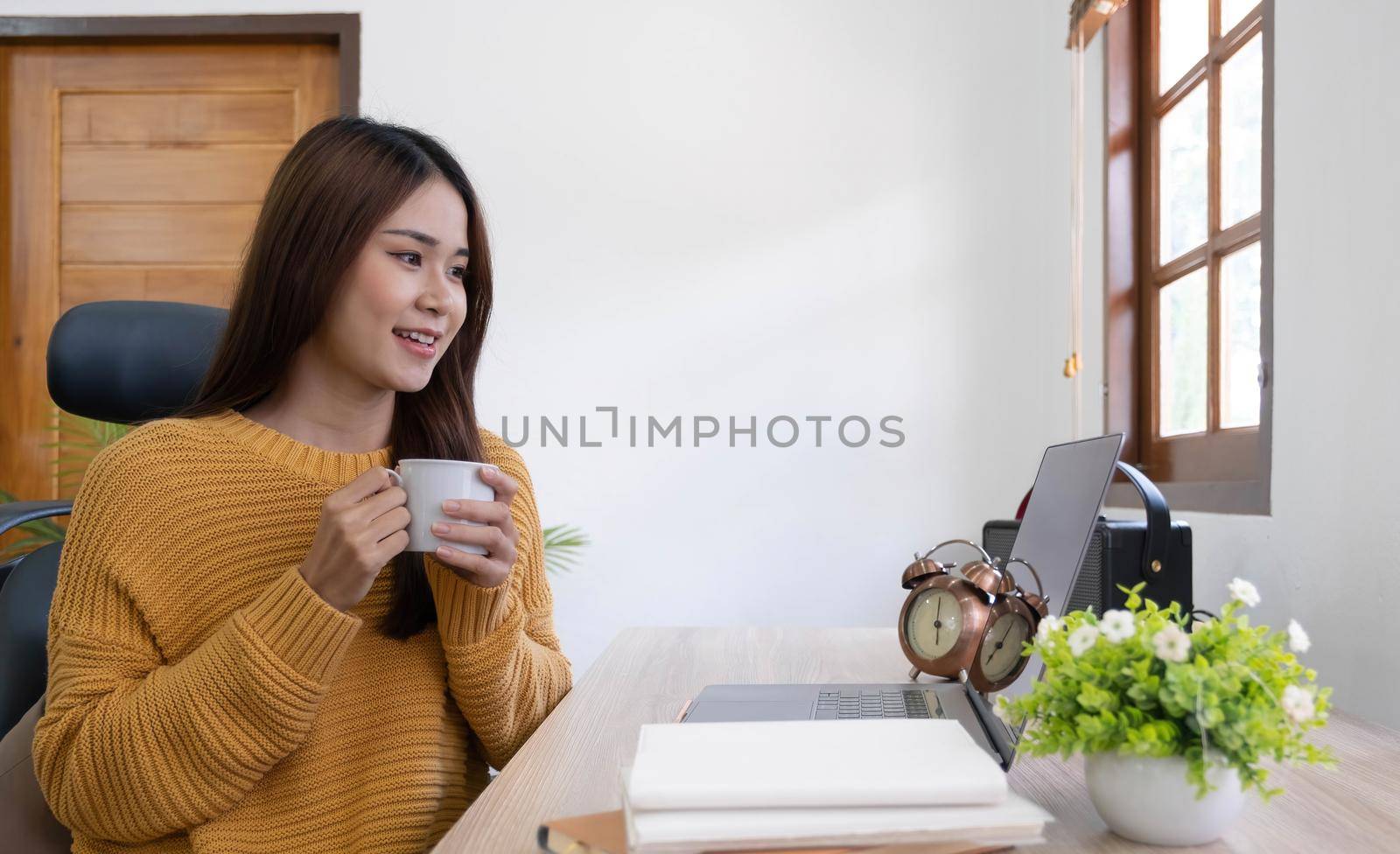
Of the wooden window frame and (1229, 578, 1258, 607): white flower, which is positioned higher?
the wooden window frame

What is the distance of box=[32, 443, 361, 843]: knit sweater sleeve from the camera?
919 millimetres

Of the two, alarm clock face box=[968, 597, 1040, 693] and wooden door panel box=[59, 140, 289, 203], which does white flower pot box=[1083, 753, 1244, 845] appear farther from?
wooden door panel box=[59, 140, 289, 203]

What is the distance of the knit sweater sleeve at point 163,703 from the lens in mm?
919

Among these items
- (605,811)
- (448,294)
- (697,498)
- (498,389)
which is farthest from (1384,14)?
(498,389)

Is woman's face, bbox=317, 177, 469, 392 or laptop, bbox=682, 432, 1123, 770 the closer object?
laptop, bbox=682, 432, 1123, 770

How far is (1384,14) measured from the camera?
3.98 feet

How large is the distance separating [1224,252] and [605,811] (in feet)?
5.51

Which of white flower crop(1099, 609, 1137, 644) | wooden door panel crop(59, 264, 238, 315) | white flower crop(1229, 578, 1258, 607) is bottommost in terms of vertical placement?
white flower crop(1099, 609, 1137, 644)

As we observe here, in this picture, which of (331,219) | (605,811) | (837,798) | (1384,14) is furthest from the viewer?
(1384,14)

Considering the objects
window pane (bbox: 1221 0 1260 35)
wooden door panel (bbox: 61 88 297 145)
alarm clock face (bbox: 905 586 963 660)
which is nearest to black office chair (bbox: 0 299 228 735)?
alarm clock face (bbox: 905 586 963 660)

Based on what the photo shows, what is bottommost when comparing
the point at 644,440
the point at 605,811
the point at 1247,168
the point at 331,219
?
the point at 605,811

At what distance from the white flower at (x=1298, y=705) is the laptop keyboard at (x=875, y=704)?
40 centimetres

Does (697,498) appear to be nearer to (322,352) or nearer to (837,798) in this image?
(322,352)

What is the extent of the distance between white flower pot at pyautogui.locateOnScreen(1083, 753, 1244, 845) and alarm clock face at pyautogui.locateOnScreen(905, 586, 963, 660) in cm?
42
